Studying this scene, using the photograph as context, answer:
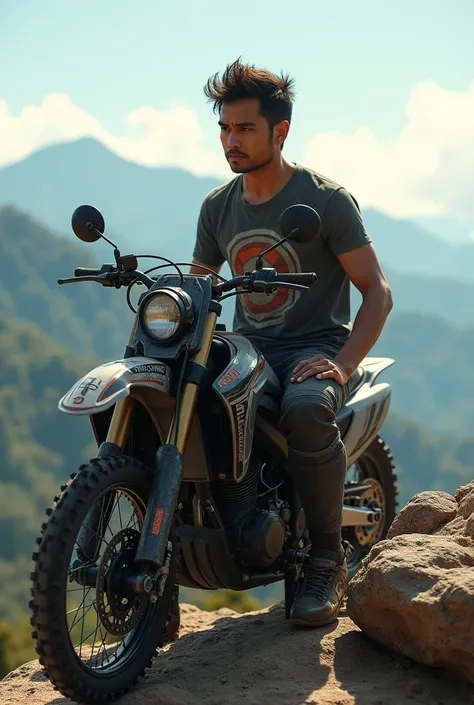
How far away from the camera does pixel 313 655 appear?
13.7 ft

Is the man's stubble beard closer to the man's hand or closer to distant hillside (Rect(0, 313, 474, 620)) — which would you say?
the man's hand

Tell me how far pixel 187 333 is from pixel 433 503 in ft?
6.53

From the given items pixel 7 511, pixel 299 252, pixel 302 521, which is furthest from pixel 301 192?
pixel 7 511

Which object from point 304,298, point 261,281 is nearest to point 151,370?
point 261,281

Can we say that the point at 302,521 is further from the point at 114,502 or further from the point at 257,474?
the point at 114,502

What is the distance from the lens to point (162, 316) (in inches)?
157

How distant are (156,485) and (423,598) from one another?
1.12m

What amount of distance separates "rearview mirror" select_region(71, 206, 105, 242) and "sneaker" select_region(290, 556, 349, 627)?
1808 millimetres

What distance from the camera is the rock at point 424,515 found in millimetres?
5184

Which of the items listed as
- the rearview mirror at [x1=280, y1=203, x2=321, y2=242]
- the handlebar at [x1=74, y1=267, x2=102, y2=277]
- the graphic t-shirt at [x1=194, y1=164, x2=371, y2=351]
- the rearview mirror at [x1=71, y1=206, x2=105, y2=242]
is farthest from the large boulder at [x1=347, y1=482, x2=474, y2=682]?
the rearview mirror at [x1=71, y1=206, x2=105, y2=242]

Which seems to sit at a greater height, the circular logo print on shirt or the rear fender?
the circular logo print on shirt

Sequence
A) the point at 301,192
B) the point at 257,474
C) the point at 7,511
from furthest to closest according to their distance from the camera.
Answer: the point at 7,511 < the point at 301,192 < the point at 257,474

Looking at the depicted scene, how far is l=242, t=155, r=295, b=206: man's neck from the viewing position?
16.1ft

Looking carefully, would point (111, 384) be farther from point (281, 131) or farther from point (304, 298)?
point (281, 131)
